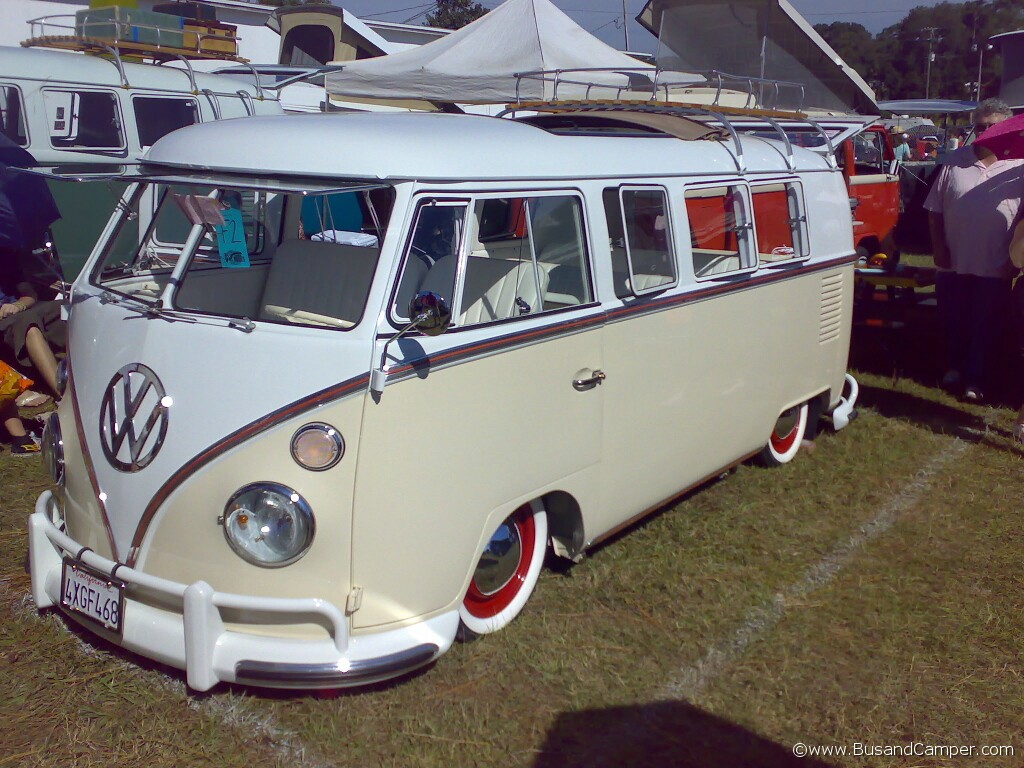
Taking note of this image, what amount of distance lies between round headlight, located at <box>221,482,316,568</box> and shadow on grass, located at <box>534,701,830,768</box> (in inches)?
43.6

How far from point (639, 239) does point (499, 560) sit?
157 centimetres

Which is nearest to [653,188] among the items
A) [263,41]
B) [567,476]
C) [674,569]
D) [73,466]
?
[567,476]

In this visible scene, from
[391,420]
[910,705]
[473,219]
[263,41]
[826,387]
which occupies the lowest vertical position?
[910,705]

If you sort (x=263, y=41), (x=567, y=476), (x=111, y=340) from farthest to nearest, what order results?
(x=263, y=41), (x=567, y=476), (x=111, y=340)

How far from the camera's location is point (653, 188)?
14.3 ft

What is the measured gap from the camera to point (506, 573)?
3.93 meters

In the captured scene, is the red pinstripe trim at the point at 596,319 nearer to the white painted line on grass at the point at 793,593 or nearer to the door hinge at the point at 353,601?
the door hinge at the point at 353,601

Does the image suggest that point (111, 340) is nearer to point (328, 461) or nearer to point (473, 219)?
point (328, 461)

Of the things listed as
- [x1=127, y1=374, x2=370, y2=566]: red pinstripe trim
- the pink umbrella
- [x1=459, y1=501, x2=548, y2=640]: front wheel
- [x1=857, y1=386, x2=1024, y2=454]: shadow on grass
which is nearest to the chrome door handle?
[x1=459, y1=501, x2=548, y2=640]: front wheel

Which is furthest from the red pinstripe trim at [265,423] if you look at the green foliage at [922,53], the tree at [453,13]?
the green foliage at [922,53]

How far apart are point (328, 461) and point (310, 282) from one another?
1108mm

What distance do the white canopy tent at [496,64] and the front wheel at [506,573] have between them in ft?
23.4

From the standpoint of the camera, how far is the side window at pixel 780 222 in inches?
209

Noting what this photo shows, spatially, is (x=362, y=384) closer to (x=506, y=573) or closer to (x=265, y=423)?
(x=265, y=423)
